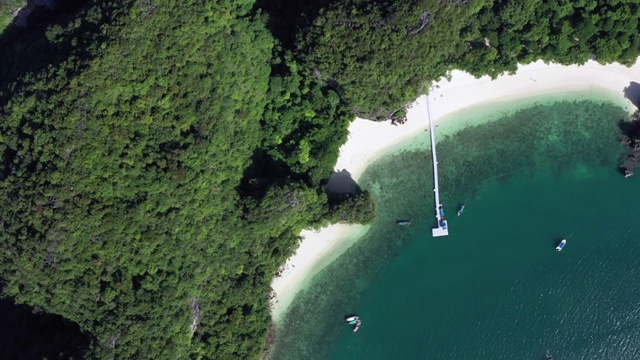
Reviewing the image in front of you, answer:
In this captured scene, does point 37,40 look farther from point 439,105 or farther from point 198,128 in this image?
point 439,105

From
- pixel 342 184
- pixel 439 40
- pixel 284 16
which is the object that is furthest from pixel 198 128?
pixel 439 40

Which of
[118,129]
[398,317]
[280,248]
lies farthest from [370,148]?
[118,129]

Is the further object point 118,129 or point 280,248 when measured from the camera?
point 280,248

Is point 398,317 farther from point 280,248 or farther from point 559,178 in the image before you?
point 559,178

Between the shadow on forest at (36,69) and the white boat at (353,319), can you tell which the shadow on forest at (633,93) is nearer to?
the white boat at (353,319)

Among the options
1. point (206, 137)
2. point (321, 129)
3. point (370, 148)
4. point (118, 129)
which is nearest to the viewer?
point (118, 129)

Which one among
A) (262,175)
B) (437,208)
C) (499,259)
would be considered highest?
(262,175)

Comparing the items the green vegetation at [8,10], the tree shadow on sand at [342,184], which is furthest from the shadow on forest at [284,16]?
the green vegetation at [8,10]
